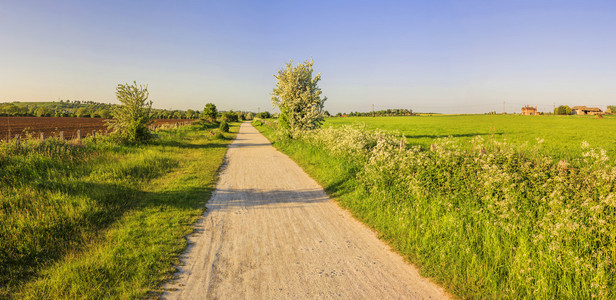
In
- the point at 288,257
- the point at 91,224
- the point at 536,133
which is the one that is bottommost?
the point at 288,257

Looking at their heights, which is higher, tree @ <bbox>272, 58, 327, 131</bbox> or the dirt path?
tree @ <bbox>272, 58, 327, 131</bbox>

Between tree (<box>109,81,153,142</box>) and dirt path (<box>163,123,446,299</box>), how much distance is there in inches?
470

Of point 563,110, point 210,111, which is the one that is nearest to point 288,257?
point 210,111

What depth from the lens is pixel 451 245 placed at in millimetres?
4508

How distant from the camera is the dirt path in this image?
143 inches

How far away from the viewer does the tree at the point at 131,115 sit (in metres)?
16.5

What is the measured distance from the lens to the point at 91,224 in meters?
5.65

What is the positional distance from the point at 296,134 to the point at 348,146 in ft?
29.1

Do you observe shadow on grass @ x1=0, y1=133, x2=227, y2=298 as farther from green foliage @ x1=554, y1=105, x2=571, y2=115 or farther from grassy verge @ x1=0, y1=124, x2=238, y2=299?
green foliage @ x1=554, y1=105, x2=571, y2=115

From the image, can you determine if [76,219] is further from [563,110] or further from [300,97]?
[563,110]

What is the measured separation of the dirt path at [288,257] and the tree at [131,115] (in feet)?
39.1

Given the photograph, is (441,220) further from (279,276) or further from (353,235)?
(279,276)

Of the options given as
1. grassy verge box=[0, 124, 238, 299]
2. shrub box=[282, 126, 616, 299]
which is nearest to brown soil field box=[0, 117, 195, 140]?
grassy verge box=[0, 124, 238, 299]

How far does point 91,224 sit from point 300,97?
665 inches
